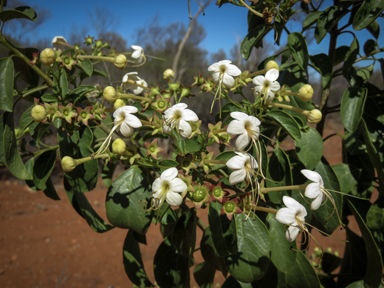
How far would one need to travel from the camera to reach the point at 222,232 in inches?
39.2

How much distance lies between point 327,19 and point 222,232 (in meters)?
1.06

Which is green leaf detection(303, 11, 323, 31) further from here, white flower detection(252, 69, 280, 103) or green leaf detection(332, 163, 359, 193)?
green leaf detection(332, 163, 359, 193)

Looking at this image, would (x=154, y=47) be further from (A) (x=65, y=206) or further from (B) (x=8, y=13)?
(B) (x=8, y=13)

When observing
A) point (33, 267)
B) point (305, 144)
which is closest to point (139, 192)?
point (305, 144)

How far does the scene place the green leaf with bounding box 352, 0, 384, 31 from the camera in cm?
114

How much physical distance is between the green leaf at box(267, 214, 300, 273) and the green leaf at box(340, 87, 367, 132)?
1.84 feet

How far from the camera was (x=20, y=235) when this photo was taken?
4.91 metres

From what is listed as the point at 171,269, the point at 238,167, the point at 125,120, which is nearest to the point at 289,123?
the point at 238,167

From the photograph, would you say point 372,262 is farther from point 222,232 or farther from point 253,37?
point 253,37

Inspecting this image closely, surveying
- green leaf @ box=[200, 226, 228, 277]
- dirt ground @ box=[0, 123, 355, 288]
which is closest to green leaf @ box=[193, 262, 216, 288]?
green leaf @ box=[200, 226, 228, 277]

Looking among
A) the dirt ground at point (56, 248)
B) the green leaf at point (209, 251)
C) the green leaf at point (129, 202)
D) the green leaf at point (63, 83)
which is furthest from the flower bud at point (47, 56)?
the dirt ground at point (56, 248)

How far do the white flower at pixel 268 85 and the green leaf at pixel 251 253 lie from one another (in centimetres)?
45

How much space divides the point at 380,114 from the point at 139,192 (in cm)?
129

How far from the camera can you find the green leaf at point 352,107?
1282 mm
